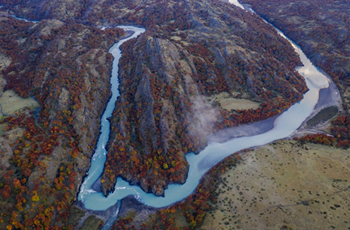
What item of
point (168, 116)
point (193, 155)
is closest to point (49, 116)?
point (168, 116)

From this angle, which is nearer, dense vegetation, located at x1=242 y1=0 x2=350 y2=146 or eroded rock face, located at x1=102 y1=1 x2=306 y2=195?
eroded rock face, located at x1=102 y1=1 x2=306 y2=195

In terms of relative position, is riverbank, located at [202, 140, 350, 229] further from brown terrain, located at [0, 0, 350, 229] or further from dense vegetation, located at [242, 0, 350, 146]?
dense vegetation, located at [242, 0, 350, 146]

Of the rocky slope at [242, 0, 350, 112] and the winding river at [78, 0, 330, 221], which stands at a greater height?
the rocky slope at [242, 0, 350, 112]

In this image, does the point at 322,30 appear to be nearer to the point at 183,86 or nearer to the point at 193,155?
the point at 183,86

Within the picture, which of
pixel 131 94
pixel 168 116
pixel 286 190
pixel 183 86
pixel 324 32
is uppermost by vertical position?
pixel 324 32

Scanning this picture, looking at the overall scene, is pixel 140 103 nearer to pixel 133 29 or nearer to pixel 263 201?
pixel 263 201

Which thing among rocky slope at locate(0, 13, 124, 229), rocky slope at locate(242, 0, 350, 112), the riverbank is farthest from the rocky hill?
rocky slope at locate(242, 0, 350, 112)

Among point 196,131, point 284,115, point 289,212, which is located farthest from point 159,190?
point 284,115

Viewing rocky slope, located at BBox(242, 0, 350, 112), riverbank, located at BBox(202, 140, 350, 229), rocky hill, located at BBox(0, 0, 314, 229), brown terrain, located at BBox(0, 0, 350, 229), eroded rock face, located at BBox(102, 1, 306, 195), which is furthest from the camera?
rocky slope, located at BBox(242, 0, 350, 112)
